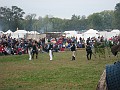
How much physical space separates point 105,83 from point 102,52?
68.5ft

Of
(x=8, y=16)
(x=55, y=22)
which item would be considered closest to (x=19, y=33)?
(x=8, y=16)

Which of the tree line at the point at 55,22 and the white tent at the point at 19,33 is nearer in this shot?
the white tent at the point at 19,33

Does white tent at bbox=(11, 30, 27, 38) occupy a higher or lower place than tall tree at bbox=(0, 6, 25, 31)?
lower

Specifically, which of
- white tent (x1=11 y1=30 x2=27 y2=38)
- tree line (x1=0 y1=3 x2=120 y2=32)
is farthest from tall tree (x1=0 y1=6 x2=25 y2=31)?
white tent (x1=11 y1=30 x2=27 y2=38)

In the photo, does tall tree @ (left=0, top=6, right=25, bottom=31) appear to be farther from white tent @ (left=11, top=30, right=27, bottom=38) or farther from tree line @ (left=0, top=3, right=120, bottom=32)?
white tent @ (left=11, top=30, right=27, bottom=38)

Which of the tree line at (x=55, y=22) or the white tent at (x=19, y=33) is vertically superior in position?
the tree line at (x=55, y=22)

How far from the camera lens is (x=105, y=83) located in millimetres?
3119

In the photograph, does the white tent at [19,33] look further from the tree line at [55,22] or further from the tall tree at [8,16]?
the tall tree at [8,16]

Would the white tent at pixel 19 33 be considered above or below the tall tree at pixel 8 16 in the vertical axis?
below

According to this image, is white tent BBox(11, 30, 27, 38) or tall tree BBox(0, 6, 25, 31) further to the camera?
tall tree BBox(0, 6, 25, 31)

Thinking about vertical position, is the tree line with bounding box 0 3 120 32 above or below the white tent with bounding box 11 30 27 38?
above

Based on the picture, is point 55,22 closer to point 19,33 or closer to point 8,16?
point 8,16

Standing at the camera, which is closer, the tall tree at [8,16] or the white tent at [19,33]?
the white tent at [19,33]

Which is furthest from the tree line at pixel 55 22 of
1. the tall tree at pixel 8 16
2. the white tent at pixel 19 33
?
the white tent at pixel 19 33
